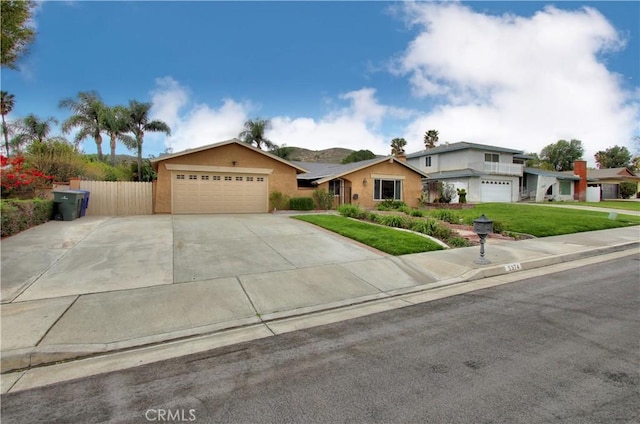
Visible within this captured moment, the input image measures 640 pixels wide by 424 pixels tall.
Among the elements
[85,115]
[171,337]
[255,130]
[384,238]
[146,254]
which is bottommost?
[171,337]

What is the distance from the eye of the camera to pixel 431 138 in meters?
48.8

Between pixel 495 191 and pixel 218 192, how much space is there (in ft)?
88.0

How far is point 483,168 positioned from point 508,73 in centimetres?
1763

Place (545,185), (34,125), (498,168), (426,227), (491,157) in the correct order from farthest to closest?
(545,185), (491,157), (34,125), (498,168), (426,227)

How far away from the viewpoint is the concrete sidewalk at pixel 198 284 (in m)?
4.39

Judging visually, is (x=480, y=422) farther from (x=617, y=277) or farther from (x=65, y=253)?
(x=65, y=253)

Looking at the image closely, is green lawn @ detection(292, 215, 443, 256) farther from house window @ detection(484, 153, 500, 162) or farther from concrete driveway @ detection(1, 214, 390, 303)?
house window @ detection(484, 153, 500, 162)

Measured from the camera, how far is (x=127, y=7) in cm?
1134

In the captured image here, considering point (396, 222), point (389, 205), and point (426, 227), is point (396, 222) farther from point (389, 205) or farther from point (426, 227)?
point (389, 205)

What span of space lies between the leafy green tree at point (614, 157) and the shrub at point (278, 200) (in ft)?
244

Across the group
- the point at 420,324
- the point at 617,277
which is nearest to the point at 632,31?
the point at 617,277

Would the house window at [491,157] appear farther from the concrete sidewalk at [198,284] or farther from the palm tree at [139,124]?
the palm tree at [139,124]

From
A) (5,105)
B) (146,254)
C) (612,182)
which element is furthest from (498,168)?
(5,105)

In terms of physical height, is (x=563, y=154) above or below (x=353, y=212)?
above
